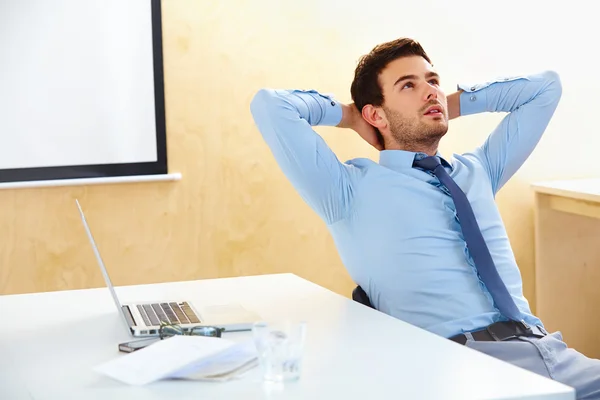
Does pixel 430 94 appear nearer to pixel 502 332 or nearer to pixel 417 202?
pixel 417 202

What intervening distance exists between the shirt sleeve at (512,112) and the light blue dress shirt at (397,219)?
0.07 meters

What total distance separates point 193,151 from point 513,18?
56.2 inches

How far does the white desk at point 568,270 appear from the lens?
11.4 feet

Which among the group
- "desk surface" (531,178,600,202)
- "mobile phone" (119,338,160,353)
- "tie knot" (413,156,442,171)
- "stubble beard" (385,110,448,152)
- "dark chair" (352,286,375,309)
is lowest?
"dark chair" (352,286,375,309)

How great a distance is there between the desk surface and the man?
764 millimetres

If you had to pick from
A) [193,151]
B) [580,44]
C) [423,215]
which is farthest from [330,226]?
[580,44]

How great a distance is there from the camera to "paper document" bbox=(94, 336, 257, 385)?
4.20 feet

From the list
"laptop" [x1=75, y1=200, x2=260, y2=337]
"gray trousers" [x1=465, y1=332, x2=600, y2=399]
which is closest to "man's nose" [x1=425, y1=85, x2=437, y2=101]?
"gray trousers" [x1=465, y1=332, x2=600, y2=399]

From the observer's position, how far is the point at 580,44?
365cm

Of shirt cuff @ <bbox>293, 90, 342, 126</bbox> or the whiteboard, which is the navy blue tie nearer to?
shirt cuff @ <bbox>293, 90, 342, 126</bbox>

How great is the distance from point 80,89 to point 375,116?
1290 mm

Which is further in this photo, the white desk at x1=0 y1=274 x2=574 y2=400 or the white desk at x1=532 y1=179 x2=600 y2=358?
the white desk at x1=532 y1=179 x2=600 y2=358

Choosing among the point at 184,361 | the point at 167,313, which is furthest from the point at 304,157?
the point at 184,361

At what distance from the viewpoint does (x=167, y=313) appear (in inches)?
67.3
